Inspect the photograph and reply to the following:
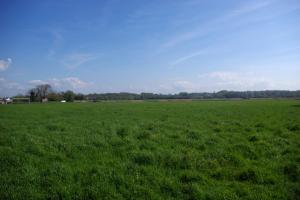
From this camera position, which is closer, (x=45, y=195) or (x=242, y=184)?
(x=45, y=195)

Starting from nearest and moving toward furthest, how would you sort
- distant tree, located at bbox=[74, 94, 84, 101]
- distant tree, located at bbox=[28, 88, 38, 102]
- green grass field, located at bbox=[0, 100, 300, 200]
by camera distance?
green grass field, located at bbox=[0, 100, 300, 200], distant tree, located at bbox=[28, 88, 38, 102], distant tree, located at bbox=[74, 94, 84, 101]

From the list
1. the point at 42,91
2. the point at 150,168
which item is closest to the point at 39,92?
the point at 42,91

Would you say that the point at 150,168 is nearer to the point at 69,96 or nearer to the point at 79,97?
the point at 69,96

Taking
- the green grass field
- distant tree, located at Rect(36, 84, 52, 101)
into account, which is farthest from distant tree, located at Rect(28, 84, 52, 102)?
the green grass field

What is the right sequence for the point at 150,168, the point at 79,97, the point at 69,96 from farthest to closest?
the point at 79,97 < the point at 69,96 < the point at 150,168

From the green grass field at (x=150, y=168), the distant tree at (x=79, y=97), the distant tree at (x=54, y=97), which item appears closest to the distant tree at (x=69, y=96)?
the distant tree at (x=54, y=97)

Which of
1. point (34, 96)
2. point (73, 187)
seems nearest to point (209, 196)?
point (73, 187)

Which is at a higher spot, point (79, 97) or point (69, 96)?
point (69, 96)

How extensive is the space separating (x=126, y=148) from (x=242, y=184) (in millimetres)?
4953

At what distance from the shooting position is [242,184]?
6836 mm

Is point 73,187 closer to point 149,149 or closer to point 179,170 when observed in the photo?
point 179,170

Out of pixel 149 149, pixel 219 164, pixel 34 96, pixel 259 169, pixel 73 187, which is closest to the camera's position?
pixel 73 187

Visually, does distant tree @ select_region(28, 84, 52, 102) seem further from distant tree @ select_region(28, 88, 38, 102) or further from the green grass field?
the green grass field

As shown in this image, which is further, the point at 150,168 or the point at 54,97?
the point at 54,97
